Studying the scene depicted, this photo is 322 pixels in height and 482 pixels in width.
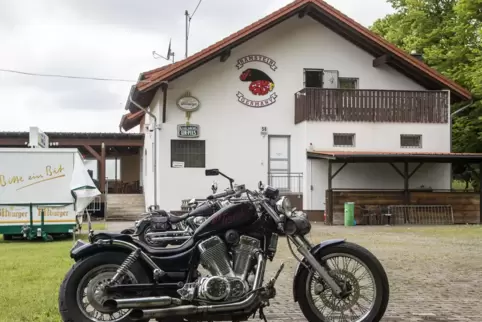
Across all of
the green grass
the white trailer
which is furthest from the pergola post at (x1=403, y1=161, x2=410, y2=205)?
the green grass

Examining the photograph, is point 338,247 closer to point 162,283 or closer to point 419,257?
point 162,283

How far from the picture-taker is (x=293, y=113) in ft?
85.8

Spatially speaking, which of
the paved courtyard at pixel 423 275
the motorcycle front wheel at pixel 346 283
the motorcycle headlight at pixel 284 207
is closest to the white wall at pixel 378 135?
the paved courtyard at pixel 423 275

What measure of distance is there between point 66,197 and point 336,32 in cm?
1352

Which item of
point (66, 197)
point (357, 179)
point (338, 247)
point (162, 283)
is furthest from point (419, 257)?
point (357, 179)

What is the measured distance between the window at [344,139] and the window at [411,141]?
2.00 m

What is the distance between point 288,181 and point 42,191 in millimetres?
10610

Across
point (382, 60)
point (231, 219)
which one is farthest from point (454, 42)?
point (231, 219)

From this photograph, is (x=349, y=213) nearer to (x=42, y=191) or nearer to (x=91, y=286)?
(x=42, y=191)

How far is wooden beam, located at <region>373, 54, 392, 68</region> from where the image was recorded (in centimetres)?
2609

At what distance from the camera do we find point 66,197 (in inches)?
707

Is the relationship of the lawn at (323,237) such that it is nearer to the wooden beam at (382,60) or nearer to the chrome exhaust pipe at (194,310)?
the chrome exhaust pipe at (194,310)

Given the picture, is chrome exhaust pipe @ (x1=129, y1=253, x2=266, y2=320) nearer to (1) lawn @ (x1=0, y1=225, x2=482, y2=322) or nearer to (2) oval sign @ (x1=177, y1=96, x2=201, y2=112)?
(1) lawn @ (x1=0, y1=225, x2=482, y2=322)

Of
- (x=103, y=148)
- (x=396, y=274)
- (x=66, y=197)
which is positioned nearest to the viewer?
(x=396, y=274)
